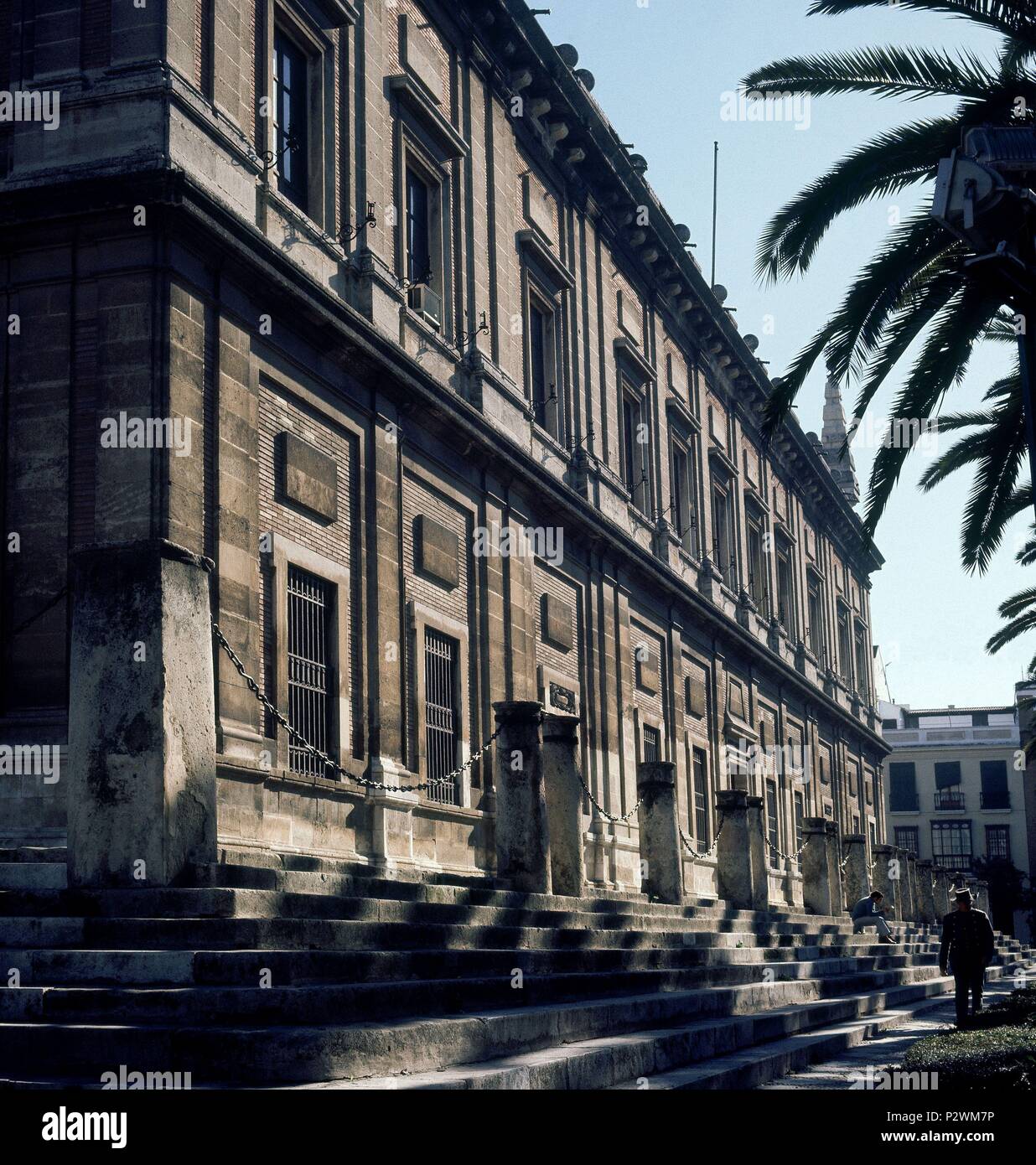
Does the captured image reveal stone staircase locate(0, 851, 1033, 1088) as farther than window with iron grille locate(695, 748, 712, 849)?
No

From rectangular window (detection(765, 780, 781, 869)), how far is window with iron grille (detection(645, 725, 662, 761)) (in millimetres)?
9118

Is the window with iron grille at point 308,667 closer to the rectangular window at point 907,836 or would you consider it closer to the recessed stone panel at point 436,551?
the recessed stone panel at point 436,551

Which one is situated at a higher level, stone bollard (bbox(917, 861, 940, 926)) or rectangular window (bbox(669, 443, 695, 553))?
rectangular window (bbox(669, 443, 695, 553))

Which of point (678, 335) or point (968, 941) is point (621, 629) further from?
point (968, 941)

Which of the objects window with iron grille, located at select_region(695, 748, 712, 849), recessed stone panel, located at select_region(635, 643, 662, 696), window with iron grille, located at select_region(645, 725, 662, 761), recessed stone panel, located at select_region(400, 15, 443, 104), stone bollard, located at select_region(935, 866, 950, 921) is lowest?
stone bollard, located at select_region(935, 866, 950, 921)

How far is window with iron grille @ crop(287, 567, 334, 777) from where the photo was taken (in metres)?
15.4

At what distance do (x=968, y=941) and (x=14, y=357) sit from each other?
33.6 feet

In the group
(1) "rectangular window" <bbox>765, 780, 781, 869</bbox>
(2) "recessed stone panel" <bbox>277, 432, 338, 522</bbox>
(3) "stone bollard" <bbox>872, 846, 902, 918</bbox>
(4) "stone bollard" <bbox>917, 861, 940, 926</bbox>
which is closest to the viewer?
(2) "recessed stone panel" <bbox>277, 432, 338, 522</bbox>

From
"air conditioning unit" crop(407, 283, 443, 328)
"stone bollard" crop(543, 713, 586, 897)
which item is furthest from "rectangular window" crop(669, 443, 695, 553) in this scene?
"stone bollard" crop(543, 713, 586, 897)

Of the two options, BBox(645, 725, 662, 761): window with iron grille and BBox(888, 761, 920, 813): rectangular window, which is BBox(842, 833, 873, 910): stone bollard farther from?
BBox(888, 761, 920, 813): rectangular window

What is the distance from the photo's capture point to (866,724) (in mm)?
52000

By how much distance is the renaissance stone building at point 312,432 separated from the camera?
42.5ft

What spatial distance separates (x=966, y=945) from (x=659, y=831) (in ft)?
16.4

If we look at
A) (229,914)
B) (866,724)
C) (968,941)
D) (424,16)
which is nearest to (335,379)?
(424,16)
